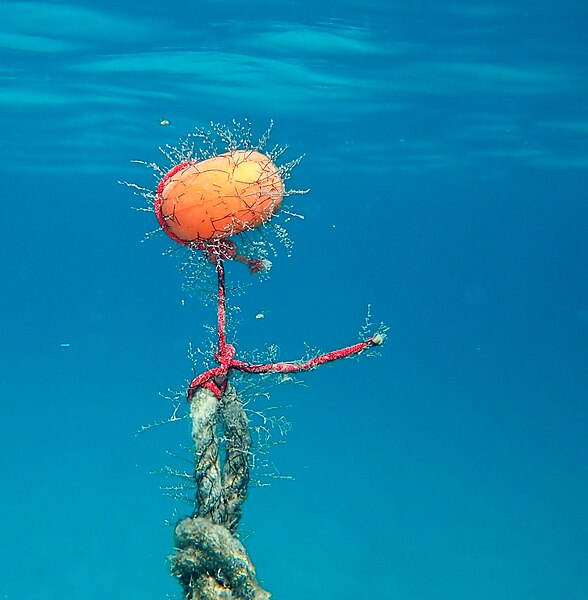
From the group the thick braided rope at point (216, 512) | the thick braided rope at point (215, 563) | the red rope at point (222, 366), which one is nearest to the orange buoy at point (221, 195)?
the red rope at point (222, 366)

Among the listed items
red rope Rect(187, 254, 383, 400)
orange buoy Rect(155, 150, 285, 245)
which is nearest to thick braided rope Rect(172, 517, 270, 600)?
red rope Rect(187, 254, 383, 400)

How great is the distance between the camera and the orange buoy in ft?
14.5

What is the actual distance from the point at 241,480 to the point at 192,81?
14.6 meters

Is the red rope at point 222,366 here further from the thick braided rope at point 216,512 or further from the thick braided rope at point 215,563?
the thick braided rope at point 215,563

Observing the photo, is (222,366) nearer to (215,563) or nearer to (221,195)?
(221,195)

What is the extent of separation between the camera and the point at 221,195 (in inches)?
174

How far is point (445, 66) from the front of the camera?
17.6m

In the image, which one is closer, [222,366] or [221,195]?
[221,195]

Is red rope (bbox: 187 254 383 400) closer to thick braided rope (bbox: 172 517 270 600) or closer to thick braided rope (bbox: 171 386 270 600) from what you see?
thick braided rope (bbox: 171 386 270 600)

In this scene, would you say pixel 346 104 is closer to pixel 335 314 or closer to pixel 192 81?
pixel 192 81

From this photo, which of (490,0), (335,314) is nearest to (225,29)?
(490,0)

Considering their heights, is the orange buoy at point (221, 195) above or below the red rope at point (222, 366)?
above

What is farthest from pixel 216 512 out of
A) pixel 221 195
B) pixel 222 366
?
pixel 221 195

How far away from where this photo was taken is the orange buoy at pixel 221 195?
4.42m
